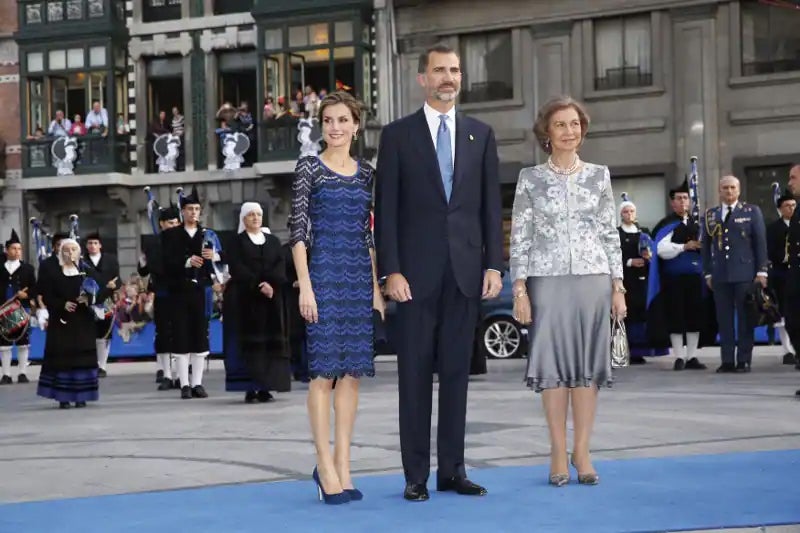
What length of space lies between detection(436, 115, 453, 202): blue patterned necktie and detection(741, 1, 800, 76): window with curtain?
75.5 feet

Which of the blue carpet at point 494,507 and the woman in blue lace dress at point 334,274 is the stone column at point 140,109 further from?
the woman in blue lace dress at point 334,274

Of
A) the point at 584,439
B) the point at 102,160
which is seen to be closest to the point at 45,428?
the point at 584,439

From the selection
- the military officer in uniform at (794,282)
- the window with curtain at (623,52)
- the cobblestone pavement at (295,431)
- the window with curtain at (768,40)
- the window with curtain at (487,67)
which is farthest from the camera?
the window with curtain at (487,67)

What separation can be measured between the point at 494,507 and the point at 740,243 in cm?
1037

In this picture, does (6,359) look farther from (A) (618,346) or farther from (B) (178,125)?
(B) (178,125)

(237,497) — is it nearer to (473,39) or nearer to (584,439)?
(584,439)

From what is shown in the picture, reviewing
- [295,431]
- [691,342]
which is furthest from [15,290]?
[295,431]

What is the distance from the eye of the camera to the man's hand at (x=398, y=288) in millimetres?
7148

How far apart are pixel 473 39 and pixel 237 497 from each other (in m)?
25.5

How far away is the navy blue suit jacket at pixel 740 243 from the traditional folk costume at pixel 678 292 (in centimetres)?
86

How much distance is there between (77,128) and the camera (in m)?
36.8

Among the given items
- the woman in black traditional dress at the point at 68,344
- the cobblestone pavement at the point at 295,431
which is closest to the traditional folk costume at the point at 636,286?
the cobblestone pavement at the point at 295,431

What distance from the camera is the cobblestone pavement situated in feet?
29.0

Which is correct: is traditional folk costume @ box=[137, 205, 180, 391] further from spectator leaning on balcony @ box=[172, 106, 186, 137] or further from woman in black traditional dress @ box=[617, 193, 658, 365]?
spectator leaning on balcony @ box=[172, 106, 186, 137]
